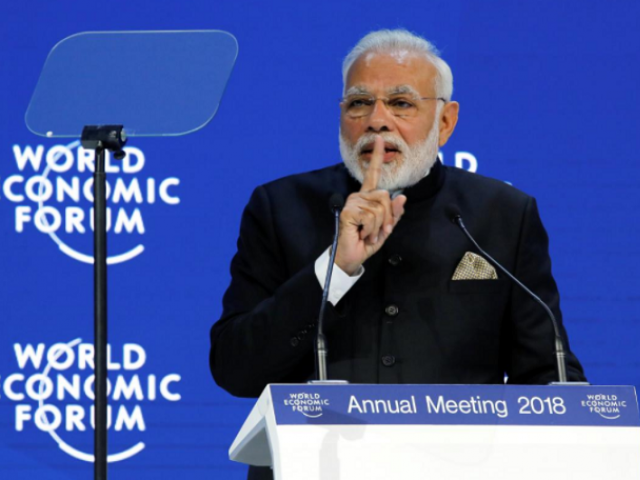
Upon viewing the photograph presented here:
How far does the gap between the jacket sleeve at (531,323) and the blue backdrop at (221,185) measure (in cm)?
88

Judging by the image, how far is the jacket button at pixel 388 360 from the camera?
2121 millimetres

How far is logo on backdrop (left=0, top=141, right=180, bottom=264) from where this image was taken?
304 cm

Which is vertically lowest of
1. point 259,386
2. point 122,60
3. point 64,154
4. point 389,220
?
point 259,386

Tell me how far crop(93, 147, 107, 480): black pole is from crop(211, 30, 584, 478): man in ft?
0.93

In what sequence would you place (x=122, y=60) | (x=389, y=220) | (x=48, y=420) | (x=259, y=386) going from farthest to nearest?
(x=48, y=420)
(x=122, y=60)
(x=259, y=386)
(x=389, y=220)

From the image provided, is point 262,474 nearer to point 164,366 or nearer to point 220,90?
point 220,90

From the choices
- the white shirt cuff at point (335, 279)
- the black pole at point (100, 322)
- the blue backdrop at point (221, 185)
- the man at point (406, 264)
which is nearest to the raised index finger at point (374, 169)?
the man at point (406, 264)

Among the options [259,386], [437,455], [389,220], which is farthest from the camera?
[259,386]

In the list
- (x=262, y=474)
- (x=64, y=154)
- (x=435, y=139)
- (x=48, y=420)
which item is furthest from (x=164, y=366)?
(x=435, y=139)

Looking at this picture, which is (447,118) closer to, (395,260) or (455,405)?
(395,260)

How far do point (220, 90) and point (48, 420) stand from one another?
53.8 inches

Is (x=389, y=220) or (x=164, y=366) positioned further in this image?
(x=164, y=366)

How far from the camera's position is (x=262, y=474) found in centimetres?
209

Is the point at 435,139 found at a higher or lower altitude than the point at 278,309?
higher
